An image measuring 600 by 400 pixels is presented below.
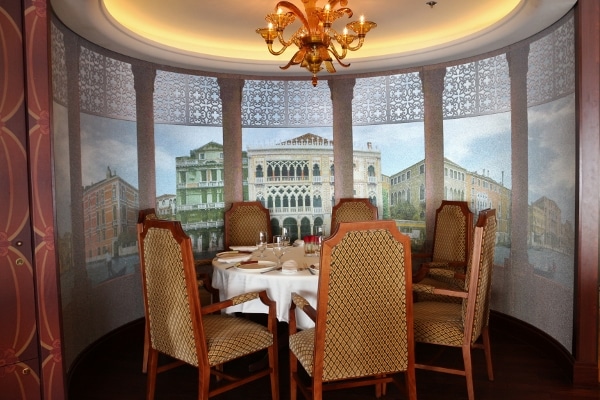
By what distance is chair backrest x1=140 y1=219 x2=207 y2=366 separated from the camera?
237 centimetres

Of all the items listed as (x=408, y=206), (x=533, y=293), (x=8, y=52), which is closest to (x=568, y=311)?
(x=533, y=293)

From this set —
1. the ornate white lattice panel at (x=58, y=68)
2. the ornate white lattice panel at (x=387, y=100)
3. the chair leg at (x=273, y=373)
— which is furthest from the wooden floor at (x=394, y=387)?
the ornate white lattice panel at (x=387, y=100)

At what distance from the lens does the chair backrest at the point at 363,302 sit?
2.18 metres

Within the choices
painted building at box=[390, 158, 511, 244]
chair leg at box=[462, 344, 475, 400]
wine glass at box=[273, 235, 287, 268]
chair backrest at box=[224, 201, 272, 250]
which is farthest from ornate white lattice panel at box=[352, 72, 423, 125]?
chair leg at box=[462, 344, 475, 400]

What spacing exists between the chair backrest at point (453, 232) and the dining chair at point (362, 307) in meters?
1.81

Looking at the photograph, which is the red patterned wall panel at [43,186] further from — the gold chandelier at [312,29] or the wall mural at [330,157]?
the gold chandelier at [312,29]

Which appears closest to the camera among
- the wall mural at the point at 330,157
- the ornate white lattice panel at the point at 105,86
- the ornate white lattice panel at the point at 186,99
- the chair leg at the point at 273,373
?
the chair leg at the point at 273,373

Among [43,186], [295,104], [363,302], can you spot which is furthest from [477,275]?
[295,104]

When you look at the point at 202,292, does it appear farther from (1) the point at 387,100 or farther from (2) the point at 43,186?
(1) the point at 387,100

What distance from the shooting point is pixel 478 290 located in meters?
2.62

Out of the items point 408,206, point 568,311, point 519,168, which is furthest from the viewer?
point 408,206

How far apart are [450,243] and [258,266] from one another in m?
1.94

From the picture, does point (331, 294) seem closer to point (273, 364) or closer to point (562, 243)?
point (273, 364)

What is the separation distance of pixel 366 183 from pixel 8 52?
3.55 m
